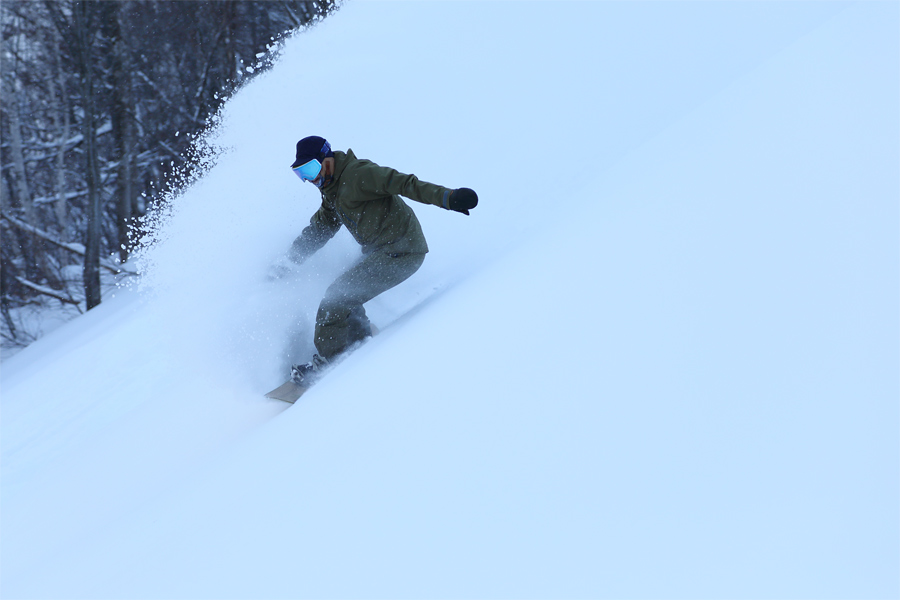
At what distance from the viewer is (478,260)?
12.1ft

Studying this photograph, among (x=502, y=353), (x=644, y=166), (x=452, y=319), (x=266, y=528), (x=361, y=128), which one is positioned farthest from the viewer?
(x=361, y=128)

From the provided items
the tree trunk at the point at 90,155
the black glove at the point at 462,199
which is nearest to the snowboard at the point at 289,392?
the black glove at the point at 462,199

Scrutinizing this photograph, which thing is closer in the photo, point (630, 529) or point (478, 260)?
point (630, 529)

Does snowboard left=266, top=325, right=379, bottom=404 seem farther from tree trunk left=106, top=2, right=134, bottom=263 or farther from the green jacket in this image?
tree trunk left=106, top=2, right=134, bottom=263

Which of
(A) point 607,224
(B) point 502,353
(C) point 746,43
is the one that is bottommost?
(B) point 502,353

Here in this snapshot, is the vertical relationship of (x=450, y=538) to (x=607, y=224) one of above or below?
below

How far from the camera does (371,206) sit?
3051 millimetres

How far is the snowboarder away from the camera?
2.91 metres

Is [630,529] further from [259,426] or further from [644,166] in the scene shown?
[644,166]

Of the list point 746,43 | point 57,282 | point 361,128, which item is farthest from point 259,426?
point 57,282

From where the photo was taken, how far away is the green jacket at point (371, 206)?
286cm

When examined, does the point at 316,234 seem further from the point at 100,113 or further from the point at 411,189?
the point at 100,113

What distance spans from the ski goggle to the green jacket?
108 mm

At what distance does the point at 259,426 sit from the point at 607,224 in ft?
5.84
